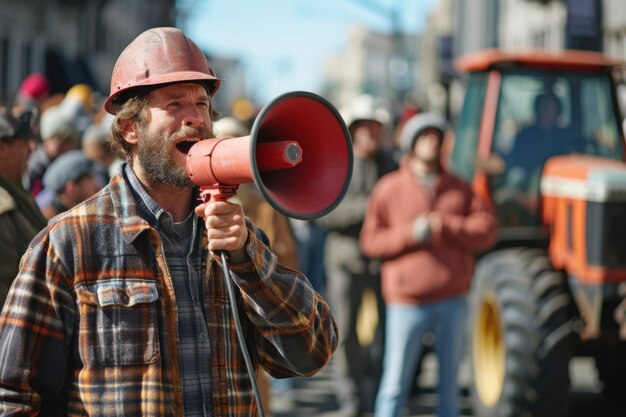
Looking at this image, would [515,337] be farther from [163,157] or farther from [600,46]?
[600,46]

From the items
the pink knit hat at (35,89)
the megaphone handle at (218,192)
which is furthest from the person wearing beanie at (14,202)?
the pink knit hat at (35,89)

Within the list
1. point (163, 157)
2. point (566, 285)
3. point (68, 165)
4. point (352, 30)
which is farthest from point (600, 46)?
point (352, 30)

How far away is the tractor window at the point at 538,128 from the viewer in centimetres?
823

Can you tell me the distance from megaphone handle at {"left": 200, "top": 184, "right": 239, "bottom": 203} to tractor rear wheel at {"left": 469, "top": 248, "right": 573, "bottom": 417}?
469 cm

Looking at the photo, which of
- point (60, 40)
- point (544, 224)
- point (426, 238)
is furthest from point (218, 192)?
point (60, 40)

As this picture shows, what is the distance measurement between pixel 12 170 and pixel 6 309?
91.4 inches

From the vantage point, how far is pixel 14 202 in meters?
4.46

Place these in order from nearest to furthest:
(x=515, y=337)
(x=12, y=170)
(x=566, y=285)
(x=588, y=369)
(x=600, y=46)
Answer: (x=12, y=170), (x=515, y=337), (x=566, y=285), (x=588, y=369), (x=600, y=46)

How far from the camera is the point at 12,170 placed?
4902 mm

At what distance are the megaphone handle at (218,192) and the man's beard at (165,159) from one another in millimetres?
110

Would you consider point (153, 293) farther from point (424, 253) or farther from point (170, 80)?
point (424, 253)

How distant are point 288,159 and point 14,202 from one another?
2.17 m

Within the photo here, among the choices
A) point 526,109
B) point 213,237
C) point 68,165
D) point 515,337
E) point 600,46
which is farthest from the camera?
→ point 600,46

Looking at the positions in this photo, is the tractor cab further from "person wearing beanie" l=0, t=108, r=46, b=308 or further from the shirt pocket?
the shirt pocket
